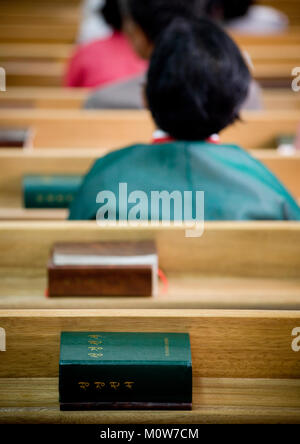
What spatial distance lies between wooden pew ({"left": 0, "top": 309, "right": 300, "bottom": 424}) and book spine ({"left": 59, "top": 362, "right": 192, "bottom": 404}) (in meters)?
0.03

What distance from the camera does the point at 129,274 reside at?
45.4 inches

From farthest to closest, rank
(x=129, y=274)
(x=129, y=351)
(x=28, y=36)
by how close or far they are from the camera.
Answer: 1. (x=28, y=36)
2. (x=129, y=274)
3. (x=129, y=351)

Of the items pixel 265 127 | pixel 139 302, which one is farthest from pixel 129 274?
pixel 265 127

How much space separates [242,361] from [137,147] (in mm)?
548

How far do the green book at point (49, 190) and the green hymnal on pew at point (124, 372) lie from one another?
2.44 feet

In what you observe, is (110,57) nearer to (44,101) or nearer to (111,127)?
(44,101)

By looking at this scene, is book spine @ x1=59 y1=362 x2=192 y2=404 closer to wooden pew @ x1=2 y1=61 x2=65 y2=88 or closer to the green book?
the green book

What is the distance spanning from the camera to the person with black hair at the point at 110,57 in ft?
8.44

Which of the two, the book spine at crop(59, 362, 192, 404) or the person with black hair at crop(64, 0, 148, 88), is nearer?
the book spine at crop(59, 362, 192, 404)

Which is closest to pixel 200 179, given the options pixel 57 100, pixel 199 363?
pixel 199 363

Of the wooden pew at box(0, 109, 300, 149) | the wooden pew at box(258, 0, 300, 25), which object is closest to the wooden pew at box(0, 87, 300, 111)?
the wooden pew at box(0, 109, 300, 149)

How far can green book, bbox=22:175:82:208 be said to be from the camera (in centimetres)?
167

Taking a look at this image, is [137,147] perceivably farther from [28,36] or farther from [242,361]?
[28,36]

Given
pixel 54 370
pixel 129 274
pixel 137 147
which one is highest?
pixel 137 147
